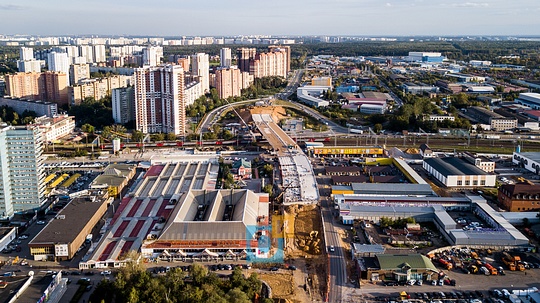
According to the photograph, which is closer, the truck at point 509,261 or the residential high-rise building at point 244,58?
the truck at point 509,261

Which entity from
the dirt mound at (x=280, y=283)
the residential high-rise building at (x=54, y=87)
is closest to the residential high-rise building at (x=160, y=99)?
the residential high-rise building at (x=54, y=87)

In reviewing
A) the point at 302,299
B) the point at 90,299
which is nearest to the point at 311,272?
the point at 302,299

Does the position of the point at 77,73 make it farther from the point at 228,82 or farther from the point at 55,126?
the point at 55,126

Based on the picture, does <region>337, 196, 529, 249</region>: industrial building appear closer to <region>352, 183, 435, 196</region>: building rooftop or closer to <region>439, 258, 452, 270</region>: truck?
<region>352, 183, 435, 196</region>: building rooftop

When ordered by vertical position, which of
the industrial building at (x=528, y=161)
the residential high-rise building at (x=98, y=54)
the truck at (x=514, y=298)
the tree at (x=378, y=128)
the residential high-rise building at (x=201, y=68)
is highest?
the residential high-rise building at (x=98, y=54)

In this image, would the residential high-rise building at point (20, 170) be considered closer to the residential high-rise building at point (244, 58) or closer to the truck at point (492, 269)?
the truck at point (492, 269)

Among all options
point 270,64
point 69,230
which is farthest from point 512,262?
point 270,64
